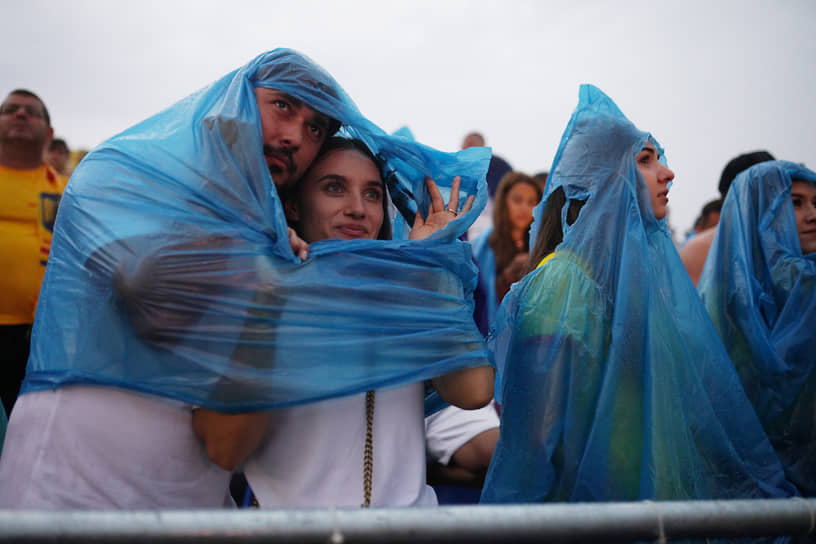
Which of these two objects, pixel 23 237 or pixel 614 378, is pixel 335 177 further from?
pixel 23 237

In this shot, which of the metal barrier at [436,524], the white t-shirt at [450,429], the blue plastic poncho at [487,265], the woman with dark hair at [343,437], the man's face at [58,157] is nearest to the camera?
the metal barrier at [436,524]

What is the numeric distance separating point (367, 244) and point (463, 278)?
0.31 m

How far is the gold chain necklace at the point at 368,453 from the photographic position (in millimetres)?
1448

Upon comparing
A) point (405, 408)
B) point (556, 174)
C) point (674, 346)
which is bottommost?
point (405, 408)

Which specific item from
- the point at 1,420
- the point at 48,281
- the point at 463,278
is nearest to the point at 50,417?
the point at 48,281

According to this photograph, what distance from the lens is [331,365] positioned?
4.60ft

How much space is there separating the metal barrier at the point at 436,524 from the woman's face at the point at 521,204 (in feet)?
11.6

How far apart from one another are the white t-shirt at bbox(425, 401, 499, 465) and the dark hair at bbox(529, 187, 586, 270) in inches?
23.8

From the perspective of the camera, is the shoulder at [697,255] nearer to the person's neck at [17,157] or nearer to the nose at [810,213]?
the nose at [810,213]

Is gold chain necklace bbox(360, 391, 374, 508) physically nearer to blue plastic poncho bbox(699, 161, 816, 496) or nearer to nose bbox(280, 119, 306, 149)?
nose bbox(280, 119, 306, 149)

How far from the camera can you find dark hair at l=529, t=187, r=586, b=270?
2150 millimetres

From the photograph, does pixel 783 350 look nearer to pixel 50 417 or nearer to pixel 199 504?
pixel 199 504

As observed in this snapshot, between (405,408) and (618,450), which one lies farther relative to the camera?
(618,450)

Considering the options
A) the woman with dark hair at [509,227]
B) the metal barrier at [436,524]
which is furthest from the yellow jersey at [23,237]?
the woman with dark hair at [509,227]
